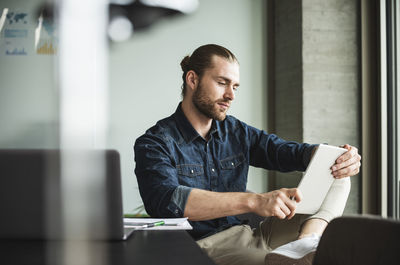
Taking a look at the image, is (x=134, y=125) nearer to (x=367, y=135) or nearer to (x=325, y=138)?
(x=325, y=138)

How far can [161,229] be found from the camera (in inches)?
39.6

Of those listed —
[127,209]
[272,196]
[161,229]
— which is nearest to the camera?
[161,229]

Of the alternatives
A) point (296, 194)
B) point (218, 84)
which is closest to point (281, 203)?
point (296, 194)

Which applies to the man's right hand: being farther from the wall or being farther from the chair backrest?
the wall

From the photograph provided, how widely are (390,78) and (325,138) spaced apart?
0.58m

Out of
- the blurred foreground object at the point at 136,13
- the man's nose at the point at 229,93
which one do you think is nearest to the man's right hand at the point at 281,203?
the man's nose at the point at 229,93

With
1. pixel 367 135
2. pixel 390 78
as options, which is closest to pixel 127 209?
pixel 367 135

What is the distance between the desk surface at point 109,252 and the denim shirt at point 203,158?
53cm

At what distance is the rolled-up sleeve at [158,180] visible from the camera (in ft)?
4.48

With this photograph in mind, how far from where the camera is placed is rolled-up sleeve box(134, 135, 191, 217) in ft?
4.48

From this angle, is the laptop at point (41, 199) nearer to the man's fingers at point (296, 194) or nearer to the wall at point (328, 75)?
the man's fingers at point (296, 194)

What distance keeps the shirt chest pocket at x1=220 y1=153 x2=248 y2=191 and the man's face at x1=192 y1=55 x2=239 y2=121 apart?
0.17 m

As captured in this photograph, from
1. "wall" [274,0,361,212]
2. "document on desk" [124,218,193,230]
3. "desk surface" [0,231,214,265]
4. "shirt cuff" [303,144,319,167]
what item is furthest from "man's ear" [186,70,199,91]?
"wall" [274,0,361,212]

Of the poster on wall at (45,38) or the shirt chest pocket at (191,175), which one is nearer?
the shirt chest pocket at (191,175)
